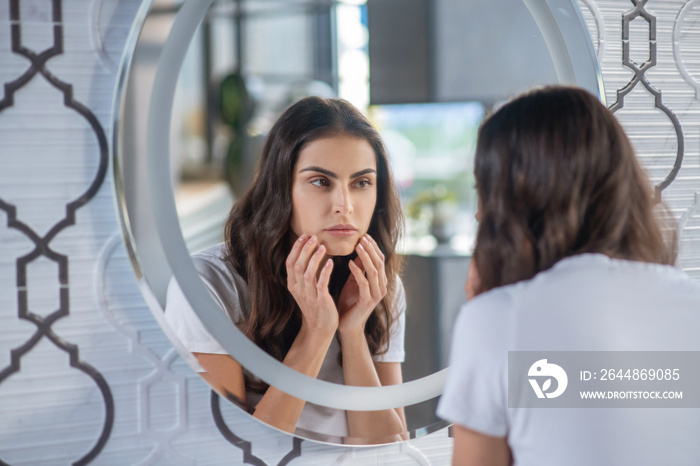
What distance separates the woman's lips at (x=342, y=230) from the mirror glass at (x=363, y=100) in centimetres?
5

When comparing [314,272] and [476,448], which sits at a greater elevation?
[314,272]

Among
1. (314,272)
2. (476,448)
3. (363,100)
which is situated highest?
(363,100)

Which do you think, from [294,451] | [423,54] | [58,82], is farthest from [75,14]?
[294,451]

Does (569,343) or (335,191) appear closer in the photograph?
(569,343)

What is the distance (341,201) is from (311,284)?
0.08 metres

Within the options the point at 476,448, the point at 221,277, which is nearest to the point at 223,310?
the point at 221,277

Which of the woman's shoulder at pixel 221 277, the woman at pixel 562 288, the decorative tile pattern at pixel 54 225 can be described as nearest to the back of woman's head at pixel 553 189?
the woman at pixel 562 288

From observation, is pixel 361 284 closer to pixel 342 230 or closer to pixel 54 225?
pixel 342 230

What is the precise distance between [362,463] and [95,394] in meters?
0.26

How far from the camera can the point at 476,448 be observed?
40 centimetres

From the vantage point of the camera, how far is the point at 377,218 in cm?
54

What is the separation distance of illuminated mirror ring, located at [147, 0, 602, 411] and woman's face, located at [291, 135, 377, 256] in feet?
0.34

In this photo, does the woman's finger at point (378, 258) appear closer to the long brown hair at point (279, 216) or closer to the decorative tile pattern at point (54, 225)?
the long brown hair at point (279, 216)

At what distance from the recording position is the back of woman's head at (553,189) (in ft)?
1.35
